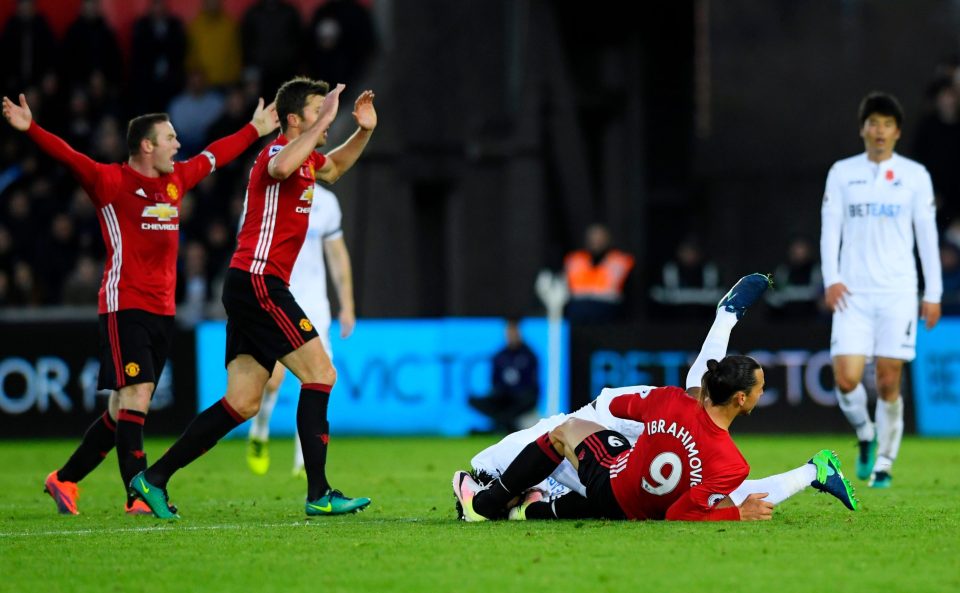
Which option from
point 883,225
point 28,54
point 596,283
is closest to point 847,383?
point 883,225

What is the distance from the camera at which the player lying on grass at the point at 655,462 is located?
8055 mm

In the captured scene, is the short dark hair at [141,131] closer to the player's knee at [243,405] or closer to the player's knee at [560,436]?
the player's knee at [243,405]

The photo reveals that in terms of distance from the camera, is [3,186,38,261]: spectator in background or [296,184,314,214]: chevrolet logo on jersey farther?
[3,186,38,261]: spectator in background

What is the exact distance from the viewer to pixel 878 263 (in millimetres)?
11523

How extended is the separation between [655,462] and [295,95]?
9.51 ft

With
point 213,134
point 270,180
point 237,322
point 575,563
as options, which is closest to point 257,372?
point 237,322

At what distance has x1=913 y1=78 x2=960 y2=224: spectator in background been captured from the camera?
776 inches

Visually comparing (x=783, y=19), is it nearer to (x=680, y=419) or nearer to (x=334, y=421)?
(x=334, y=421)

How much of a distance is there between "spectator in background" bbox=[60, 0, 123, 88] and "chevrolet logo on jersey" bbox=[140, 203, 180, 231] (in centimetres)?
1291

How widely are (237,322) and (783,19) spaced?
16.2m

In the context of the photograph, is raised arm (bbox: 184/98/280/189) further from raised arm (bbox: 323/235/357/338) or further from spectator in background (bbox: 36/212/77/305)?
spectator in background (bbox: 36/212/77/305)

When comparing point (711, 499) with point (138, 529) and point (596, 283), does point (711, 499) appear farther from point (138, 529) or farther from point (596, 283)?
point (596, 283)

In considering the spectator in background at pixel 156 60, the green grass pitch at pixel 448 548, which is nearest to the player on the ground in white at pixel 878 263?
the green grass pitch at pixel 448 548

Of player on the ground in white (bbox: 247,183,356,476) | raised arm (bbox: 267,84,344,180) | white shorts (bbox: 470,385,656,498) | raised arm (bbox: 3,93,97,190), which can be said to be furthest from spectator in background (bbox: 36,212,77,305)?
white shorts (bbox: 470,385,656,498)
